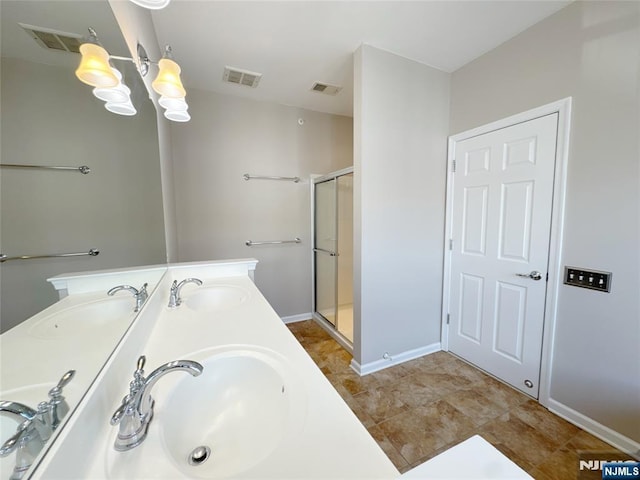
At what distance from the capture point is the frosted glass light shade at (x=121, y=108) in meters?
0.79

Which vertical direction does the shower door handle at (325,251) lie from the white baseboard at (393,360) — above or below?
above

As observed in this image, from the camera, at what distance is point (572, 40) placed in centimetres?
156

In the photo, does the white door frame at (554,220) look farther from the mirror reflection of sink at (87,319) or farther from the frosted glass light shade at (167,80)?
the mirror reflection of sink at (87,319)

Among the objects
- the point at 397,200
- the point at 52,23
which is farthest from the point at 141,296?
the point at 397,200

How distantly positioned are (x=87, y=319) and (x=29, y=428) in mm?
333

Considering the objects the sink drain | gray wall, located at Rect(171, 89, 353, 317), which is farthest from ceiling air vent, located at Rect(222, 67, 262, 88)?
the sink drain

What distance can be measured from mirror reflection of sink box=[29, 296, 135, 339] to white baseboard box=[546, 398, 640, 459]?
252cm

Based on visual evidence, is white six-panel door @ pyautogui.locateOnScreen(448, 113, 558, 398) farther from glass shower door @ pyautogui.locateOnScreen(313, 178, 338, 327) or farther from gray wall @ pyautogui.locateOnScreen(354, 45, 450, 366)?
glass shower door @ pyautogui.locateOnScreen(313, 178, 338, 327)

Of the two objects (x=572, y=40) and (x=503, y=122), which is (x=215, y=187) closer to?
(x=503, y=122)

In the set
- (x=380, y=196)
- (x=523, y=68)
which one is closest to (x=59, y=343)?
(x=380, y=196)

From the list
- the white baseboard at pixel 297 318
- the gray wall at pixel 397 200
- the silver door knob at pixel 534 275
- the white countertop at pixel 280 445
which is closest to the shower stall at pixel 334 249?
the white baseboard at pixel 297 318

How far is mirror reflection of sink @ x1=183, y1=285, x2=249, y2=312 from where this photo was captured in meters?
1.51

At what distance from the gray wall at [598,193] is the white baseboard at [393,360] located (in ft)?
2.89

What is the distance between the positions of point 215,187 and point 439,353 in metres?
2.80
